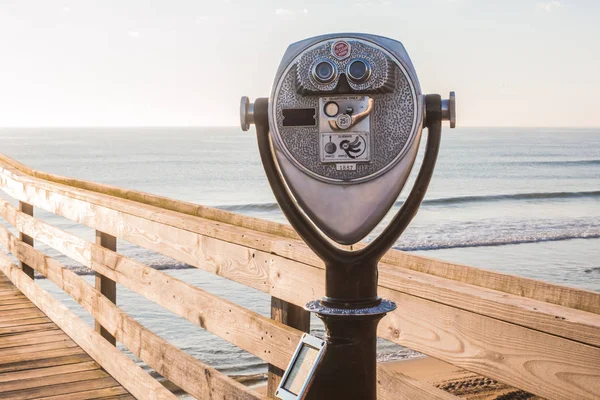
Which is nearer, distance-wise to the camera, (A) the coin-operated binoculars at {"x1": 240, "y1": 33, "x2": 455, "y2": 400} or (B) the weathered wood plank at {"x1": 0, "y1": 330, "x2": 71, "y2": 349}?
(A) the coin-operated binoculars at {"x1": 240, "y1": 33, "x2": 455, "y2": 400}

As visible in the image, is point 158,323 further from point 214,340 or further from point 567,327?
point 567,327

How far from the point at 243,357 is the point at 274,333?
4346mm

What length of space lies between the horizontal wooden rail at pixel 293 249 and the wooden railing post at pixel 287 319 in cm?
13

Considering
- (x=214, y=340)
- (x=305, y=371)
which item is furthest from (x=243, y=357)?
(x=305, y=371)

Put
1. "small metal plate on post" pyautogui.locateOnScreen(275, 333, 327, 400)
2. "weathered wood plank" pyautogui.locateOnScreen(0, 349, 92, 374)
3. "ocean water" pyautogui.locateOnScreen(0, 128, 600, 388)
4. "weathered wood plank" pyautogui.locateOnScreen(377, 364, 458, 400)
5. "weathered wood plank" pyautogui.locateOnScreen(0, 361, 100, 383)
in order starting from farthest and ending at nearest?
1. "ocean water" pyautogui.locateOnScreen(0, 128, 600, 388)
2. "weathered wood plank" pyautogui.locateOnScreen(0, 349, 92, 374)
3. "weathered wood plank" pyautogui.locateOnScreen(0, 361, 100, 383)
4. "weathered wood plank" pyautogui.locateOnScreen(377, 364, 458, 400)
5. "small metal plate on post" pyautogui.locateOnScreen(275, 333, 327, 400)

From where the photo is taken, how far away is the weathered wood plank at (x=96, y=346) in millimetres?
2623

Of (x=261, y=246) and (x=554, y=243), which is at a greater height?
(x=261, y=246)

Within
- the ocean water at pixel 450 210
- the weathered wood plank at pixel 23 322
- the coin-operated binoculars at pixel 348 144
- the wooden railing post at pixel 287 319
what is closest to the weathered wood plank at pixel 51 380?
the weathered wood plank at pixel 23 322

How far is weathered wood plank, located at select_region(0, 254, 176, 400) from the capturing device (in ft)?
8.61

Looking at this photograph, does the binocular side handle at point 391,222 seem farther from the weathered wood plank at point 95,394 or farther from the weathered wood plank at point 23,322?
the weathered wood plank at point 23,322

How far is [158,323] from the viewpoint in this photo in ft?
23.2

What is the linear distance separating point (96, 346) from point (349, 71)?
227 cm

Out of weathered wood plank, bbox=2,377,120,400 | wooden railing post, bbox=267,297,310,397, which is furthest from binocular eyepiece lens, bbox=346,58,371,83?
weathered wood plank, bbox=2,377,120,400

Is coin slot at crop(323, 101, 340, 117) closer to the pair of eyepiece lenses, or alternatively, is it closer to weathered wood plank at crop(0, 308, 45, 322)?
the pair of eyepiece lenses
